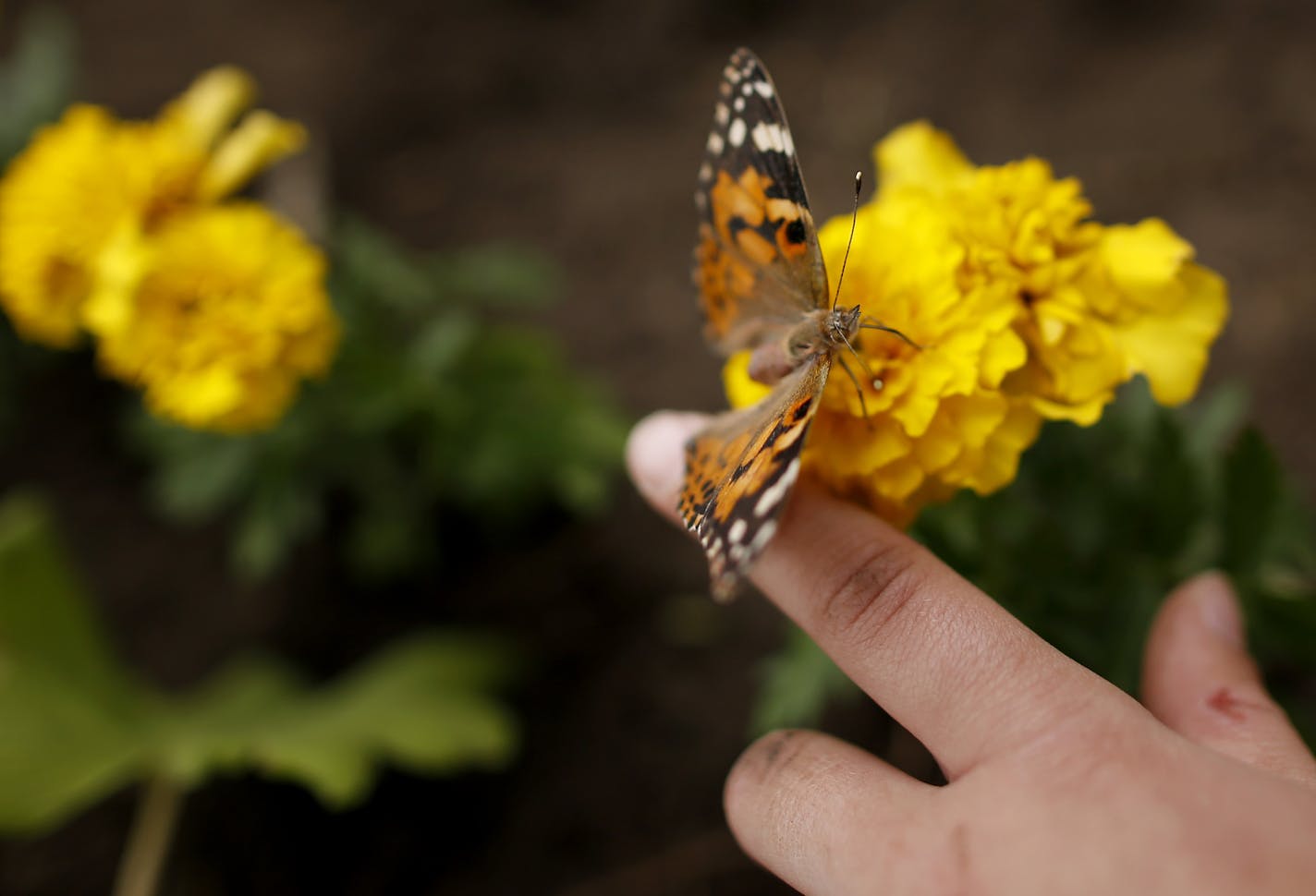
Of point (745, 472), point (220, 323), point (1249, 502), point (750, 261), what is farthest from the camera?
point (220, 323)

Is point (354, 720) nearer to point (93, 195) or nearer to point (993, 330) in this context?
point (93, 195)

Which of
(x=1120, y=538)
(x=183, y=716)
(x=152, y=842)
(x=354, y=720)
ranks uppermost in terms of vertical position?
(x=1120, y=538)

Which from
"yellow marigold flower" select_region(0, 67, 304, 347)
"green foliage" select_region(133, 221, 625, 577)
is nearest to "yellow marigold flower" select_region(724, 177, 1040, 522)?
"green foliage" select_region(133, 221, 625, 577)

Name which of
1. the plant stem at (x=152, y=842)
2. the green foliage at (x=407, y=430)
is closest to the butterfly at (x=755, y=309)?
the green foliage at (x=407, y=430)

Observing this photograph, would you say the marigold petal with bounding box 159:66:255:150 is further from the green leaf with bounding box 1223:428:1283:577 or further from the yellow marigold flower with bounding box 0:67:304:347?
the green leaf with bounding box 1223:428:1283:577

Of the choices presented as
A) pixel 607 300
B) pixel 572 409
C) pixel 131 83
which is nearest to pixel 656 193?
pixel 607 300

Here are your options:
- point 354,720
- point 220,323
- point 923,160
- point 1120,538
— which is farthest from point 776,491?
point 354,720
